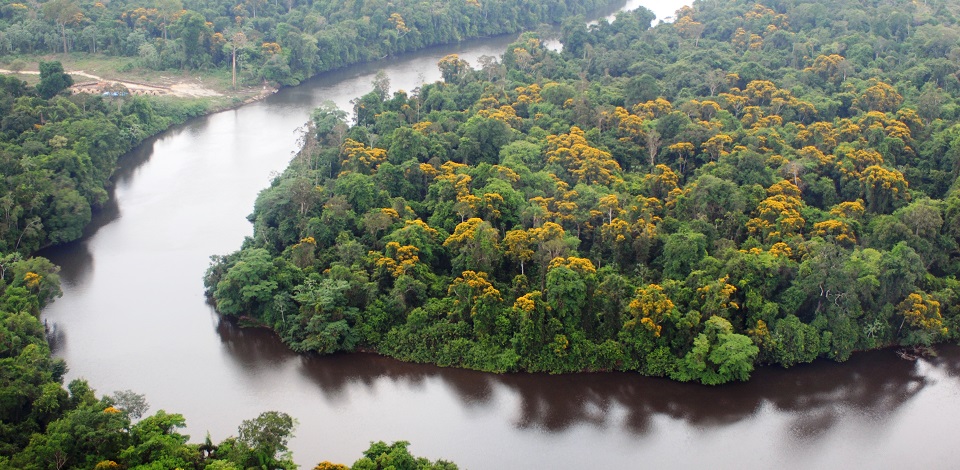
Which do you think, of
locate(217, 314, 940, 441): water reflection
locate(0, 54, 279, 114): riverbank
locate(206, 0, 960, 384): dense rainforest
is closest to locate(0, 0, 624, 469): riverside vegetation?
locate(0, 54, 279, 114): riverbank

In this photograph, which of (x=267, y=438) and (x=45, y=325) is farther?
(x=45, y=325)

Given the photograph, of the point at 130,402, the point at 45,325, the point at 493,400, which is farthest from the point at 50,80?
the point at 493,400

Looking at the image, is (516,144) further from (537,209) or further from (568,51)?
(568,51)

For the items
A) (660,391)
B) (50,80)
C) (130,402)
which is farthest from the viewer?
(50,80)

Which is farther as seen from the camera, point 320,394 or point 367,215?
point 367,215

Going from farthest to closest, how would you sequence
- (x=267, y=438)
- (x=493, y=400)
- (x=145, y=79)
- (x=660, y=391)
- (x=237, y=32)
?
(x=237, y=32) < (x=145, y=79) < (x=660, y=391) < (x=493, y=400) < (x=267, y=438)

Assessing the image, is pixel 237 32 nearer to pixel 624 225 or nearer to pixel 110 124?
pixel 110 124

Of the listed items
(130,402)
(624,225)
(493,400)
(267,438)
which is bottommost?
(493,400)

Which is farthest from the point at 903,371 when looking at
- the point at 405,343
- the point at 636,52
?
the point at 636,52
